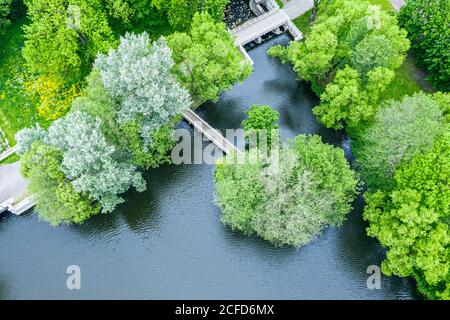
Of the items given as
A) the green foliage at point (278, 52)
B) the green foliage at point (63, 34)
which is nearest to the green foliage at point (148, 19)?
the green foliage at point (63, 34)

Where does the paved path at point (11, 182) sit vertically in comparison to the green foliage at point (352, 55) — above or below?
above

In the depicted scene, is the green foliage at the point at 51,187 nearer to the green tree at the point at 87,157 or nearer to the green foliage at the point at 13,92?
the green tree at the point at 87,157

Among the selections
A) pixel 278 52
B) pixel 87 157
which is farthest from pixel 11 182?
pixel 278 52

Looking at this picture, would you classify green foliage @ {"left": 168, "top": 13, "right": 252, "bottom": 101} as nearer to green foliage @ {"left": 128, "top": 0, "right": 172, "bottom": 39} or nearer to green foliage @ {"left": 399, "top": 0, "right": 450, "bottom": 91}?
green foliage @ {"left": 128, "top": 0, "right": 172, "bottom": 39}

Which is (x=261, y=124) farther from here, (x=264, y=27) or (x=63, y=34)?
(x=63, y=34)

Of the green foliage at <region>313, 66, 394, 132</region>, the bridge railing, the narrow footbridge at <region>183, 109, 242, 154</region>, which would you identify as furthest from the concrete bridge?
the green foliage at <region>313, 66, 394, 132</region>

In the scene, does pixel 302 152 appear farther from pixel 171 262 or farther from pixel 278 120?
pixel 171 262
